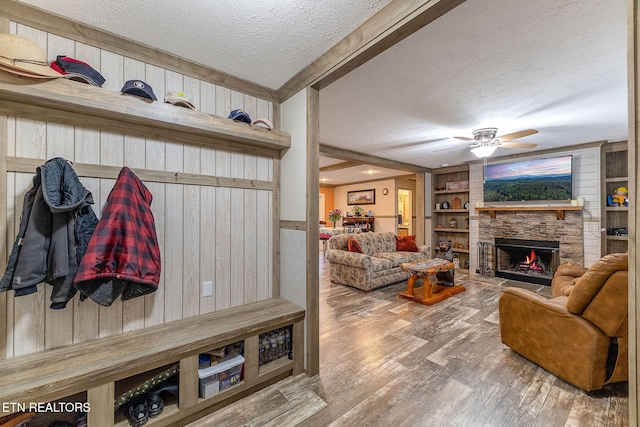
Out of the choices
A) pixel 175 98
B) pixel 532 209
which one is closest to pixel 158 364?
pixel 175 98

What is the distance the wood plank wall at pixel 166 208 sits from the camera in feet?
4.92

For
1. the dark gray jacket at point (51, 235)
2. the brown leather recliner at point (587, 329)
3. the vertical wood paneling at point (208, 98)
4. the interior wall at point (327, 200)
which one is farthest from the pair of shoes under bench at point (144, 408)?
the interior wall at point (327, 200)

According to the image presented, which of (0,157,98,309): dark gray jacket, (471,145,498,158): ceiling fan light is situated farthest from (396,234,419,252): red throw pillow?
(0,157,98,309): dark gray jacket

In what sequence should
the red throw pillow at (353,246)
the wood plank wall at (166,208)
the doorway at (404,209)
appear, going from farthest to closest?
the doorway at (404,209) → the red throw pillow at (353,246) → the wood plank wall at (166,208)

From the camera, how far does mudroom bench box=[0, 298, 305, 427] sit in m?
1.31

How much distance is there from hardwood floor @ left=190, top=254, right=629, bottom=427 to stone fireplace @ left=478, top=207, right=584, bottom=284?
3066 millimetres

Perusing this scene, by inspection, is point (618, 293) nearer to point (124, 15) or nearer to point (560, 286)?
point (560, 286)

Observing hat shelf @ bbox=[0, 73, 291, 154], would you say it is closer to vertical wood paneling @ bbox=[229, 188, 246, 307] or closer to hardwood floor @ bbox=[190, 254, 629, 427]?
vertical wood paneling @ bbox=[229, 188, 246, 307]

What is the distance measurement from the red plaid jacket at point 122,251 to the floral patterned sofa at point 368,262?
3.34 metres

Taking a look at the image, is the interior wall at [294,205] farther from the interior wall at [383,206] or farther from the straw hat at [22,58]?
the interior wall at [383,206]

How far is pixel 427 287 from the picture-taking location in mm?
3949

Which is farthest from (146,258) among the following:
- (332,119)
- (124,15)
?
(332,119)

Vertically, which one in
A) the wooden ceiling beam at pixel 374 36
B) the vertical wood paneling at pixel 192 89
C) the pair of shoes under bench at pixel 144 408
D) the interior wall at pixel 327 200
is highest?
the wooden ceiling beam at pixel 374 36

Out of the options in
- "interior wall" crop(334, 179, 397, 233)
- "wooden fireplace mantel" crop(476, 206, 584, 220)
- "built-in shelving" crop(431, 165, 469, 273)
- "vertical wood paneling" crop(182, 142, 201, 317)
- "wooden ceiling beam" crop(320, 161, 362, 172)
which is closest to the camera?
"vertical wood paneling" crop(182, 142, 201, 317)
